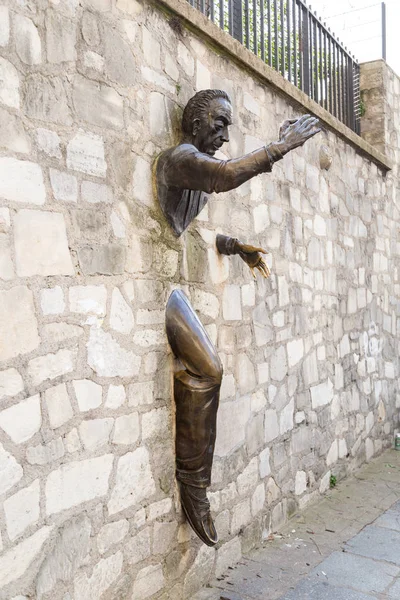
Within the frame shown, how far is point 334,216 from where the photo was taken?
16.7ft

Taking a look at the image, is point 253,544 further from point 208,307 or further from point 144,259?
point 144,259

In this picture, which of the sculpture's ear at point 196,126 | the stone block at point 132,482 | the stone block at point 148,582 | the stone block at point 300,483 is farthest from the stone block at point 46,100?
the stone block at point 300,483

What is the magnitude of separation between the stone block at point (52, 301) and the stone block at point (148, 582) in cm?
127

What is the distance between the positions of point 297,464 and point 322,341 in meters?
0.96

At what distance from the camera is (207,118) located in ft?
9.68

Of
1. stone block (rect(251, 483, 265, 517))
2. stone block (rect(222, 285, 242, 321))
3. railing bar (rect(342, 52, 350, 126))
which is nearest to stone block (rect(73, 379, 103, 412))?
stone block (rect(222, 285, 242, 321))

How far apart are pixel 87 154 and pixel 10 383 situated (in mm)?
950

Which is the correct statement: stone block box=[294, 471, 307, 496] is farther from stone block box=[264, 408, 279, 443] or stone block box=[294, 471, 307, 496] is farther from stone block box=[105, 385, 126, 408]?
stone block box=[105, 385, 126, 408]

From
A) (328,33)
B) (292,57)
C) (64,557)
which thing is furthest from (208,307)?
(328,33)

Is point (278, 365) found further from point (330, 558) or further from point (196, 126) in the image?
point (196, 126)

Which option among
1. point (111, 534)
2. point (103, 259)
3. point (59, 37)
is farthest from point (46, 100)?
point (111, 534)

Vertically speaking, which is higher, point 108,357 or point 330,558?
point 108,357

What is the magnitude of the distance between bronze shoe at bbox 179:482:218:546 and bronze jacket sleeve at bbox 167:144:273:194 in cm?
142

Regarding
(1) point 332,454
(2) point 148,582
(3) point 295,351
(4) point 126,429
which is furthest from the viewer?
(1) point 332,454
